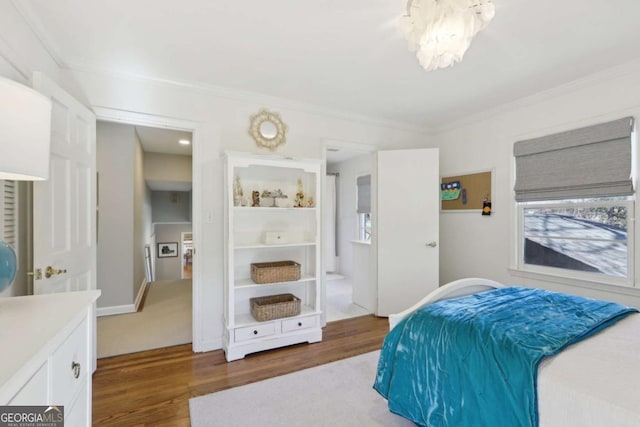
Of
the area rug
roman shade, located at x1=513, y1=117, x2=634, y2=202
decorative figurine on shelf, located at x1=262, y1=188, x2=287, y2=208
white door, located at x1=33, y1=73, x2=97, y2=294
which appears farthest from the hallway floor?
white door, located at x1=33, y1=73, x2=97, y2=294

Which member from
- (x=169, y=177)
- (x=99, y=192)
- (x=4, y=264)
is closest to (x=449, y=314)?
(x=4, y=264)

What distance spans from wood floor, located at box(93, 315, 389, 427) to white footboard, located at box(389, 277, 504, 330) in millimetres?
1019

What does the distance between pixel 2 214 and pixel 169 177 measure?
4.01 metres

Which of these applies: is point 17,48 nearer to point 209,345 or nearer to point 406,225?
point 209,345

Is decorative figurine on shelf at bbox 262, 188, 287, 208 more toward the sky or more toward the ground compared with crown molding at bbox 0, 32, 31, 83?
more toward the ground

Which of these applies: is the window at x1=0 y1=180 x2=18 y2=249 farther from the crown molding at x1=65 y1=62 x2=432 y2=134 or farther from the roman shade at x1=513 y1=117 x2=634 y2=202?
the roman shade at x1=513 y1=117 x2=634 y2=202

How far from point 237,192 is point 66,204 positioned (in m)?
1.25

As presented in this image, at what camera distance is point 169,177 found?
5328 millimetres

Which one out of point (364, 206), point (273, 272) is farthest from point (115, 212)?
point (364, 206)

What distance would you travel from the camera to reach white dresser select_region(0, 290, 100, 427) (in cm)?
70

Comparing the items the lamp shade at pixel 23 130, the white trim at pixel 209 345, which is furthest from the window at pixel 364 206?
the lamp shade at pixel 23 130

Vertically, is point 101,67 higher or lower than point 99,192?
higher

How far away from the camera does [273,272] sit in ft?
8.86

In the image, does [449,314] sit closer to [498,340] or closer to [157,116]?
[498,340]
